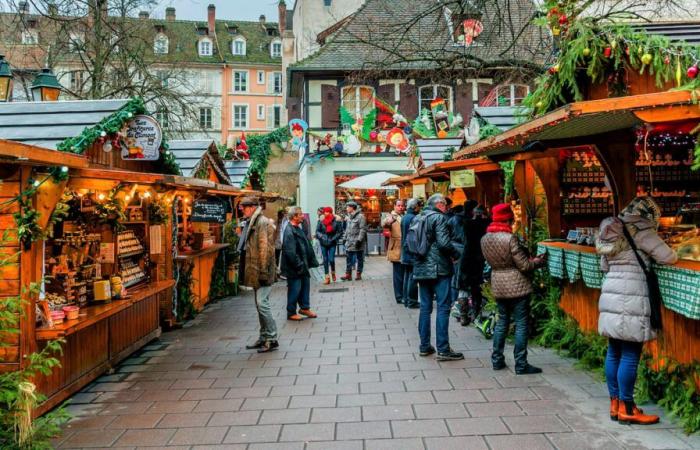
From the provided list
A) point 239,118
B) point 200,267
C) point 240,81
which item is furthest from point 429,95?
point 240,81

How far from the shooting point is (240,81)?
50.4 m

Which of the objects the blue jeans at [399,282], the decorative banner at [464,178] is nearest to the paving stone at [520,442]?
the decorative banner at [464,178]

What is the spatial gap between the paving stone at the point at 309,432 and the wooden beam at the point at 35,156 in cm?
286

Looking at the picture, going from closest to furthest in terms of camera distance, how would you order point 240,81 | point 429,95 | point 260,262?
point 260,262 → point 429,95 → point 240,81

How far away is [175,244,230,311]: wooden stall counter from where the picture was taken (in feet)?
32.9

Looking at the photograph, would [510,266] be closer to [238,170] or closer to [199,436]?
[199,436]

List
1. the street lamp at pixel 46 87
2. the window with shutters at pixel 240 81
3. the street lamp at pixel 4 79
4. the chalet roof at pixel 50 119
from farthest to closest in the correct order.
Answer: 1. the window with shutters at pixel 240 81
2. the street lamp at pixel 46 87
3. the street lamp at pixel 4 79
4. the chalet roof at pixel 50 119

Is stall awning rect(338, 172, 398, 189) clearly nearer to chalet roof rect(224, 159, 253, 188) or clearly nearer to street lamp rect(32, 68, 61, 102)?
chalet roof rect(224, 159, 253, 188)

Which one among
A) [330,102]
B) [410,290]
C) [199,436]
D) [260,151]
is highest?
[330,102]

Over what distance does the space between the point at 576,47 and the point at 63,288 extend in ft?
19.3

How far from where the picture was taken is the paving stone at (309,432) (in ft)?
14.6

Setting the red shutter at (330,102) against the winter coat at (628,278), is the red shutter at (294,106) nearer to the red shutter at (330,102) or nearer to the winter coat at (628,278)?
the red shutter at (330,102)

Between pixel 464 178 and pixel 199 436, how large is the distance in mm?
6457

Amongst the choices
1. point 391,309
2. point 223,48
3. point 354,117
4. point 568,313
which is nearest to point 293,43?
point 223,48
